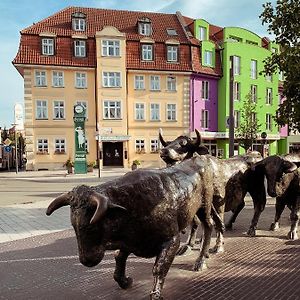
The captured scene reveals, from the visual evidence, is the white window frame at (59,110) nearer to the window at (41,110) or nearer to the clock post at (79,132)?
the window at (41,110)

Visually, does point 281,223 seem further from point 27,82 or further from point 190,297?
point 27,82

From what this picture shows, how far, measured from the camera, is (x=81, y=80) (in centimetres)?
3166

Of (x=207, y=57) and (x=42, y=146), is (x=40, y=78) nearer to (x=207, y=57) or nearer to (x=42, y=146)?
(x=42, y=146)

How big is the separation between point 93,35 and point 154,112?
8.57 meters

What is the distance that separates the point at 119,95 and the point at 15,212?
2250 centimetres

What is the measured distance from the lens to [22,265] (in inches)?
217

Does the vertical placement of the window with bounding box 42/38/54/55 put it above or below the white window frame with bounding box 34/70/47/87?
above

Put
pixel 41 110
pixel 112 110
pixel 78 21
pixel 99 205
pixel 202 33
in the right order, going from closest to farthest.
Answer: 1. pixel 99 205
2. pixel 41 110
3. pixel 112 110
4. pixel 78 21
5. pixel 202 33

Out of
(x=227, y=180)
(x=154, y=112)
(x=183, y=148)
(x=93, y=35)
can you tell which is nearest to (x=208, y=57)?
(x=154, y=112)

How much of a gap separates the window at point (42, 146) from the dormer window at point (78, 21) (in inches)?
400

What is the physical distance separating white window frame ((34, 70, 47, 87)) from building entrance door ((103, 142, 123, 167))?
24.2ft

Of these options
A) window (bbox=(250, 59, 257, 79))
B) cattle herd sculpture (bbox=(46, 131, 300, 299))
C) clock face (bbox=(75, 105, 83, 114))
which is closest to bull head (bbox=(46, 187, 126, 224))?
cattle herd sculpture (bbox=(46, 131, 300, 299))

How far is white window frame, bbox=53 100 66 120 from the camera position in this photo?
31.3m

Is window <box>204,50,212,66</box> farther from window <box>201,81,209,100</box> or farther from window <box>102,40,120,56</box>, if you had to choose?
window <box>102,40,120,56</box>
